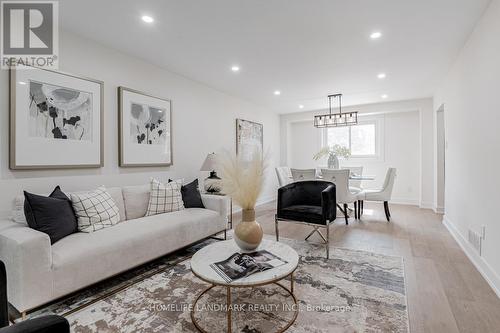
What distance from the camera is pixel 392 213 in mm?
5180

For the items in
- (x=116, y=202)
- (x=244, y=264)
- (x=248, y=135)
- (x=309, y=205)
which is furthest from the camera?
(x=248, y=135)

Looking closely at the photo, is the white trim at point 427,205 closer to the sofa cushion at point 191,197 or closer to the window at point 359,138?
the window at point 359,138

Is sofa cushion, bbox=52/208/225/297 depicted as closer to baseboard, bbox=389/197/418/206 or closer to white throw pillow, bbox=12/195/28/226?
white throw pillow, bbox=12/195/28/226

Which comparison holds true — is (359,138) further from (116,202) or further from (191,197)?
(116,202)

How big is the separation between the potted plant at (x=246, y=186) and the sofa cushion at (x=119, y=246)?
3.39ft

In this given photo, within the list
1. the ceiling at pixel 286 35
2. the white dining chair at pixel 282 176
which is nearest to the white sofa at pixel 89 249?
the ceiling at pixel 286 35

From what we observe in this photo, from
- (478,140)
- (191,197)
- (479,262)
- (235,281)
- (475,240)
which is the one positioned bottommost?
(479,262)

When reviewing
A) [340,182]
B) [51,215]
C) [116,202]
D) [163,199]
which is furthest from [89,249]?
[340,182]

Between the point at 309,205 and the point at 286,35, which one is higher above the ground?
the point at 286,35

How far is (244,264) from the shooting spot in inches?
67.9

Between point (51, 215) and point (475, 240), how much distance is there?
4.08m

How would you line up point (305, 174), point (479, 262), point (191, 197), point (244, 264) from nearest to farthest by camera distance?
point (244, 264) < point (479, 262) < point (191, 197) < point (305, 174)

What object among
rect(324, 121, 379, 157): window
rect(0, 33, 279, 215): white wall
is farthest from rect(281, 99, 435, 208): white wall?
rect(0, 33, 279, 215): white wall

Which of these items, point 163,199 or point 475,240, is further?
point 163,199
